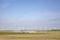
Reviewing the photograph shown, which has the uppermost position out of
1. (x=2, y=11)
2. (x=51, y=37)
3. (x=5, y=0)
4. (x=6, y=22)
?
(x=5, y=0)

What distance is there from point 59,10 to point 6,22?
506 mm

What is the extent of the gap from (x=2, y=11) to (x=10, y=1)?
Result: 0.12 m

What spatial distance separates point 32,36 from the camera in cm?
92

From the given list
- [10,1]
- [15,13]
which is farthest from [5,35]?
[10,1]

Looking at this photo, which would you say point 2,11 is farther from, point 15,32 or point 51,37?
point 51,37

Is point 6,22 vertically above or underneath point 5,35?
above

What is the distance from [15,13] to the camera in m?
0.99

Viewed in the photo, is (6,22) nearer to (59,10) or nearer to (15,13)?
(15,13)

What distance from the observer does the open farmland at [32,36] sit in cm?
90

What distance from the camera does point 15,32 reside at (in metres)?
0.95

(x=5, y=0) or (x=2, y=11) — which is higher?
(x=5, y=0)

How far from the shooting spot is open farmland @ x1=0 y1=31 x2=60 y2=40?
904 millimetres

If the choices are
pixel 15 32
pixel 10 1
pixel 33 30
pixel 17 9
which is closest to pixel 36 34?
pixel 33 30

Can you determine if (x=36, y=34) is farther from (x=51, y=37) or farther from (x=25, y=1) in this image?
(x=25, y=1)
